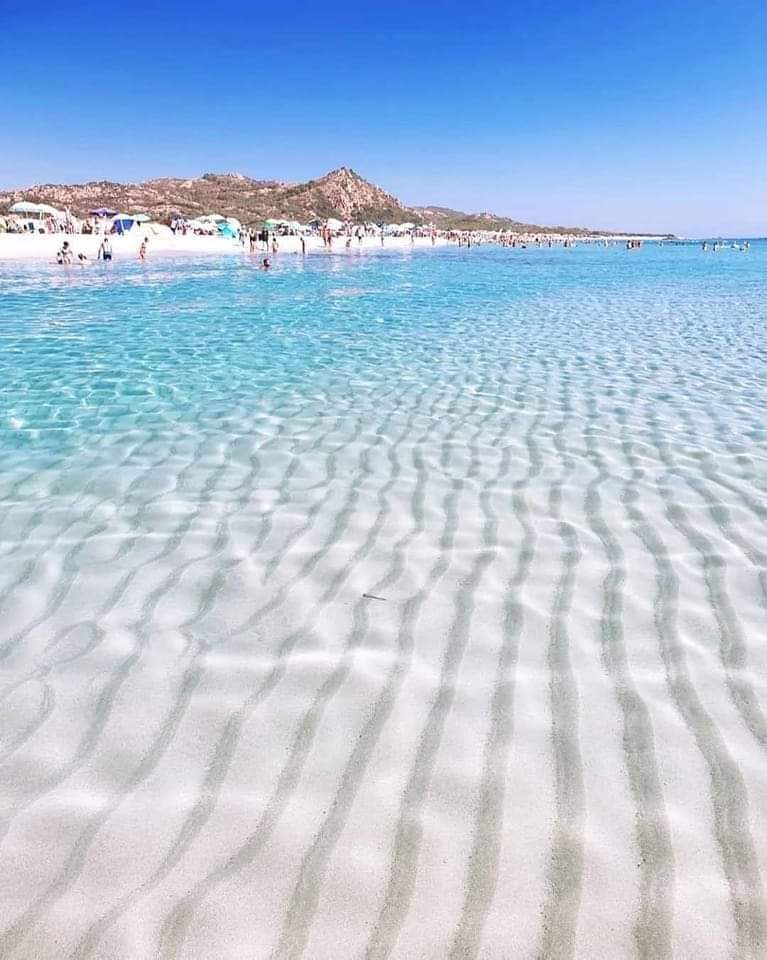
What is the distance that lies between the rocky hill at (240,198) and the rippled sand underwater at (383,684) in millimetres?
82262

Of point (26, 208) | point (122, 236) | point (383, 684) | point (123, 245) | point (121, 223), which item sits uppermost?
point (26, 208)

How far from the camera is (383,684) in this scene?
10.4ft

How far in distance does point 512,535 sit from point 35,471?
14.4 feet

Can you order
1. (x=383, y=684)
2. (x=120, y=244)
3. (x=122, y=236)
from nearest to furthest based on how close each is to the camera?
1. (x=383, y=684)
2. (x=120, y=244)
3. (x=122, y=236)

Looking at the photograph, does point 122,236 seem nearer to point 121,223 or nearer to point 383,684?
point 121,223

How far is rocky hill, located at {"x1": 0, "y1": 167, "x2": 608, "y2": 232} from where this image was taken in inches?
3679

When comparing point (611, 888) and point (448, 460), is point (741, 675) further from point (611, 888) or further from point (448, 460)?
point (448, 460)

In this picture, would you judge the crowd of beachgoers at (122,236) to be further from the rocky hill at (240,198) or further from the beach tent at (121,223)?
the rocky hill at (240,198)

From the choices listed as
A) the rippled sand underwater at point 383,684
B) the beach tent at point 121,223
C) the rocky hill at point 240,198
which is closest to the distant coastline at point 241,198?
the rocky hill at point 240,198

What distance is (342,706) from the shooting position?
9.88 feet

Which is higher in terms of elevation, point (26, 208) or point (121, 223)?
point (26, 208)

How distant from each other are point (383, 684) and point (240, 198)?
132 metres

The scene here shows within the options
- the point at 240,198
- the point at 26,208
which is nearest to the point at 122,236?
the point at 26,208

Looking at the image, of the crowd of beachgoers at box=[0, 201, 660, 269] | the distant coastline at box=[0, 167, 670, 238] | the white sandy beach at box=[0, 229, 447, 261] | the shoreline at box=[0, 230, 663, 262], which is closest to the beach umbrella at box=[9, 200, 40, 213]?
the crowd of beachgoers at box=[0, 201, 660, 269]
